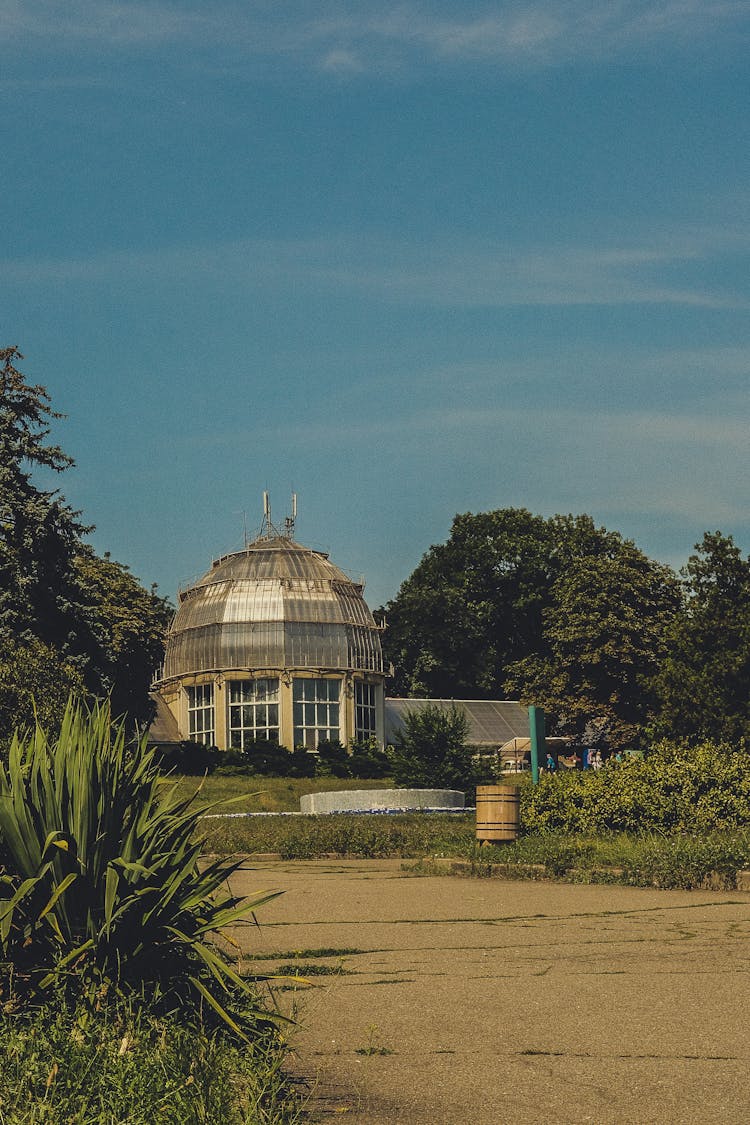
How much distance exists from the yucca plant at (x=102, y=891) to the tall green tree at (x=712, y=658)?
2716 centimetres

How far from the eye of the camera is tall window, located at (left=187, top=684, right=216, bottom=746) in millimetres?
59844

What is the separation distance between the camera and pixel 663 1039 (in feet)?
22.0

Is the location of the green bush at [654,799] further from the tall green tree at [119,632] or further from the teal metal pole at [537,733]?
the tall green tree at [119,632]

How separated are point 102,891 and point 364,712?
183ft

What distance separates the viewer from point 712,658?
1330 inches

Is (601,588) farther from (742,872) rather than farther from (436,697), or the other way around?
(742,872)

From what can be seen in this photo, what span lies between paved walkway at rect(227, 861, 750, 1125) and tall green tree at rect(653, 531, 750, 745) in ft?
66.9

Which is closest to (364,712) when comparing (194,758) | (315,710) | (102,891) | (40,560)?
(315,710)

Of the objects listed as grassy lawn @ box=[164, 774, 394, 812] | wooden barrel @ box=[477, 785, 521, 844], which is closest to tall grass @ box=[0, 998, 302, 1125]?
wooden barrel @ box=[477, 785, 521, 844]

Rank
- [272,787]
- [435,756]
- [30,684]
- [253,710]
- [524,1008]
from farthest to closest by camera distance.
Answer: [253,710]
[272,787]
[435,756]
[30,684]
[524,1008]

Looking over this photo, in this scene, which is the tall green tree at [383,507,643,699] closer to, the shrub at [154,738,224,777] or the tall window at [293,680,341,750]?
the tall window at [293,680,341,750]

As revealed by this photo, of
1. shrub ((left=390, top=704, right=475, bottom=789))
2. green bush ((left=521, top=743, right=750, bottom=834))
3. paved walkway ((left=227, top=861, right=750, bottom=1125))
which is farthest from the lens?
shrub ((left=390, top=704, right=475, bottom=789))

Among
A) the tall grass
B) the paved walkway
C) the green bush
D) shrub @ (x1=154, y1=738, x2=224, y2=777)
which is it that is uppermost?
shrub @ (x1=154, y1=738, x2=224, y2=777)

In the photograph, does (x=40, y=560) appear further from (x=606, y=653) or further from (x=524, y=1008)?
(x=524, y=1008)
